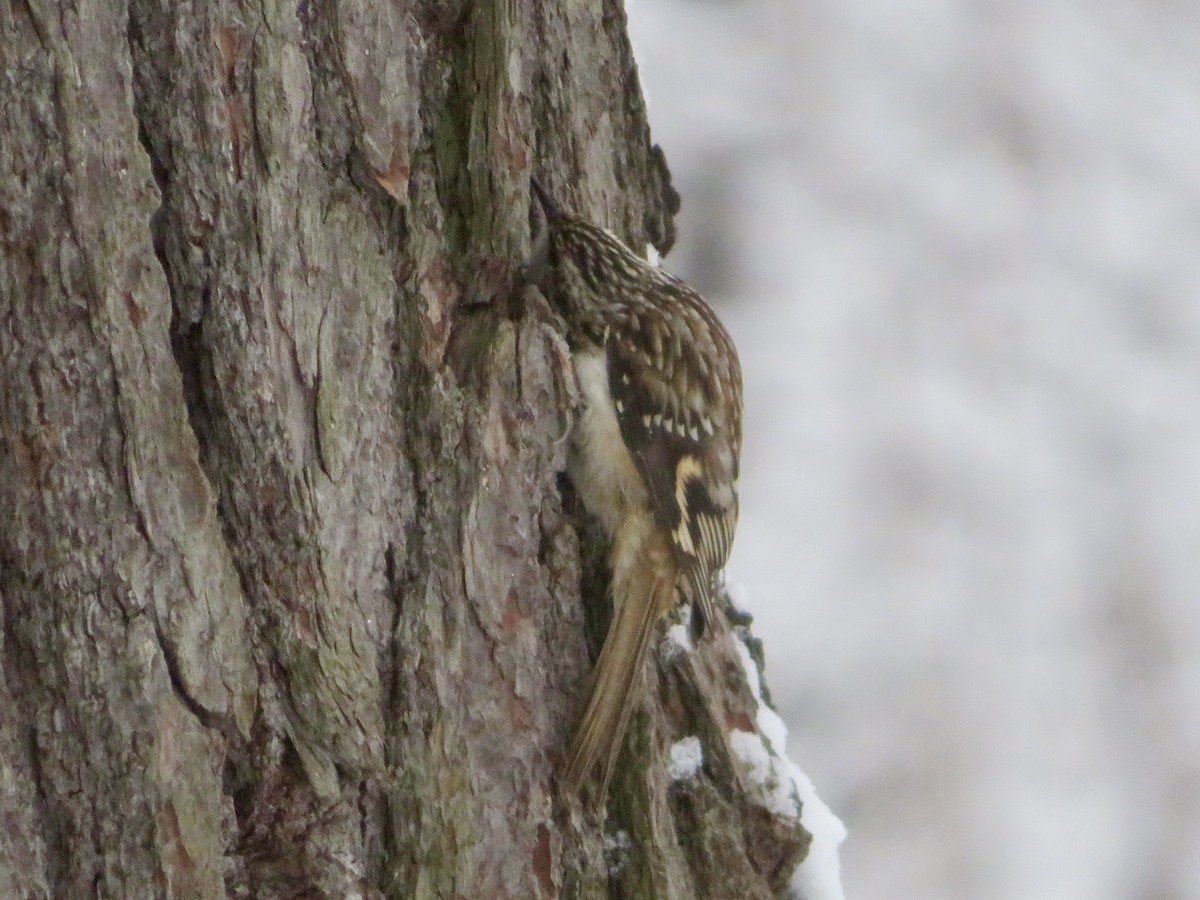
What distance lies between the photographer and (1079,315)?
18.6 ft

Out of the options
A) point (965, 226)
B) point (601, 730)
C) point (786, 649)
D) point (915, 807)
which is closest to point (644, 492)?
point (601, 730)

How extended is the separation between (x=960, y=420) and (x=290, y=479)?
3.89 meters

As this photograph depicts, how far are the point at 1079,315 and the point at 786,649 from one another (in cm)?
162

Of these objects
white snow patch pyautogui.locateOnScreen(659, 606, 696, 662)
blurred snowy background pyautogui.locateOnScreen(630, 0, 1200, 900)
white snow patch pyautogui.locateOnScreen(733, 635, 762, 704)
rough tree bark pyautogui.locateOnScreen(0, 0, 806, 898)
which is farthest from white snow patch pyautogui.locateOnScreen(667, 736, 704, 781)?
blurred snowy background pyautogui.locateOnScreen(630, 0, 1200, 900)

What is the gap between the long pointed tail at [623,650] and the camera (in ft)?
6.82

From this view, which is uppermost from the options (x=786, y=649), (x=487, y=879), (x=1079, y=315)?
(x=1079, y=315)

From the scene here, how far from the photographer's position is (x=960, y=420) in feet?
17.6

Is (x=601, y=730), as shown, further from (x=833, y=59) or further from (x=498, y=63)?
(x=833, y=59)

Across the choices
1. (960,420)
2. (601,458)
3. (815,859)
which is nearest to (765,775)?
(815,859)

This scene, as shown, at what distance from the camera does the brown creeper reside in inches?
87.4

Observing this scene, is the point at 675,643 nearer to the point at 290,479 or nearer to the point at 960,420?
the point at 290,479

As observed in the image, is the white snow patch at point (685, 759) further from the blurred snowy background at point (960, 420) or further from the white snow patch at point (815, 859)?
the blurred snowy background at point (960, 420)

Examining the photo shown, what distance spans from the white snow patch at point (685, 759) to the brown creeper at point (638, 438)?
20 centimetres

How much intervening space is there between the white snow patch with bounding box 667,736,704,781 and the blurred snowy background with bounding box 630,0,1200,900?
8.05 feet
